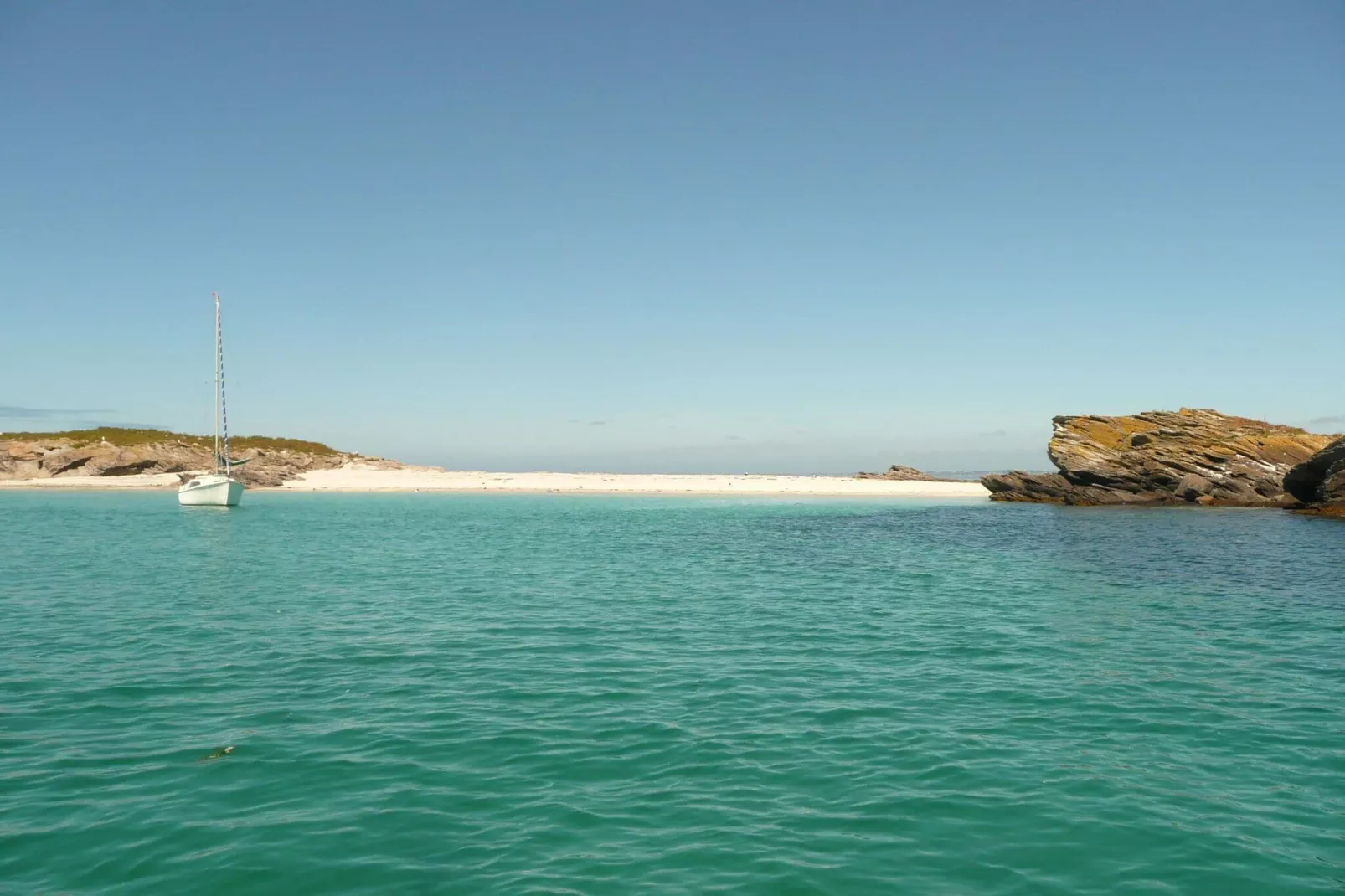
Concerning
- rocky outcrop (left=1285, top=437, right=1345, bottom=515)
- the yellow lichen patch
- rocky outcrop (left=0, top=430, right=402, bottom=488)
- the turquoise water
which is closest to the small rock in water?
the turquoise water

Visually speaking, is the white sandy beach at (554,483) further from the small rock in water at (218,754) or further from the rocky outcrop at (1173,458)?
the small rock in water at (218,754)

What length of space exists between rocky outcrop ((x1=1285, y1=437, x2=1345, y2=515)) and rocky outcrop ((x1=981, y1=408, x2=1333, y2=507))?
2603 millimetres

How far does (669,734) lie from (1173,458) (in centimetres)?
7174

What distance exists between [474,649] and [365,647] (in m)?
2.44

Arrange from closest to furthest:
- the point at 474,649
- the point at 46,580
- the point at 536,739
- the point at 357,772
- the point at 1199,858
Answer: the point at 1199,858 < the point at 357,772 < the point at 536,739 < the point at 474,649 < the point at 46,580

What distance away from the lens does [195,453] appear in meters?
110

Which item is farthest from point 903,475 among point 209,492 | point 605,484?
point 209,492

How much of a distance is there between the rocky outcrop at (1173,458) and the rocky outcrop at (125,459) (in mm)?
93495

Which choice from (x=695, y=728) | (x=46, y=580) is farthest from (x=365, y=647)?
(x=46, y=580)

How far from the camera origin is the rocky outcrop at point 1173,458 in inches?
2618

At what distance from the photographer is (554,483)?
116 meters

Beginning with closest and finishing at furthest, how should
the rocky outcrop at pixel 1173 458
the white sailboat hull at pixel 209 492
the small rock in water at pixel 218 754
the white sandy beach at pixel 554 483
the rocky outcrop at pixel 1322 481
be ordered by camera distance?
the small rock in water at pixel 218 754
the rocky outcrop at pixel 1322 481
the white sailboat hull at pixel 209 492
the rocky outcrop at pixel 1173 458
the white sandy beach at pixel 554 483

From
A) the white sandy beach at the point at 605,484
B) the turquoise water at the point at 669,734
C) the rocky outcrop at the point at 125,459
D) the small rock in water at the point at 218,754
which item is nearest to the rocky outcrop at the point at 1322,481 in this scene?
the white sandy beach at the point at 605,484

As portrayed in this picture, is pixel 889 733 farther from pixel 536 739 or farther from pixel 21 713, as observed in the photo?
pixel 21 713
